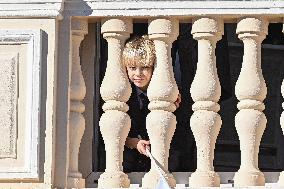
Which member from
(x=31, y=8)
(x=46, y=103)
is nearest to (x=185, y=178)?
(x=46, y=103)

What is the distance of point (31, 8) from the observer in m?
6.14

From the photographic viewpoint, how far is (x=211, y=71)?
20.3ft

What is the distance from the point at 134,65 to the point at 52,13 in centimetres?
47

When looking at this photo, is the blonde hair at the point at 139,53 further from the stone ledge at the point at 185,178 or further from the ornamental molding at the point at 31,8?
the stone ledge at the point at 185,178

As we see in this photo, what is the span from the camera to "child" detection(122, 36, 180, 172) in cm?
626

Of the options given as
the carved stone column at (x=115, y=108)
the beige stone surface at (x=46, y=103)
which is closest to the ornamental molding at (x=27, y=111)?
the beige stone surface at (x=46, y=103)

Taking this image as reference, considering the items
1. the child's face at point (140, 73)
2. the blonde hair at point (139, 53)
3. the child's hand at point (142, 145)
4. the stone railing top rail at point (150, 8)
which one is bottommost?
the child's hand at point (142, 145)

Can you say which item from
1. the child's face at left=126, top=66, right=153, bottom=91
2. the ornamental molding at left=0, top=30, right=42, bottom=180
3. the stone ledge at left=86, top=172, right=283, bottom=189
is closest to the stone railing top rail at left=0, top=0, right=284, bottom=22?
the ornamental molding at left=0, top=30, right=42, bottom=180

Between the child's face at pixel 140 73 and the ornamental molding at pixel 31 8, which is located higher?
the ornamental molding at pixel 31 8

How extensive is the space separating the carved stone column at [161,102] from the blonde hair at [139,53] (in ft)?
0.18

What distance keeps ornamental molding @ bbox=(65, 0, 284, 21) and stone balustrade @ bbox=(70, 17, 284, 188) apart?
5 centimetres

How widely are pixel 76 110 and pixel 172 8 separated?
2.15 ft

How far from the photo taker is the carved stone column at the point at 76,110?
6207 millimetres

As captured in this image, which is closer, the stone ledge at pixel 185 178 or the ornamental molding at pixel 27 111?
the ornamental molding at pixel 27 111
